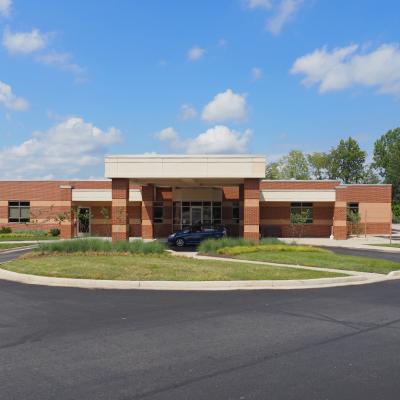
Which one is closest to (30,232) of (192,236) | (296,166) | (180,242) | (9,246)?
(9,246)

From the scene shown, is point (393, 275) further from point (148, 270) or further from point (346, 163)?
point (346, 163)

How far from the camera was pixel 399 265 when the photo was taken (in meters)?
18.4

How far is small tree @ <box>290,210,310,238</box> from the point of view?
119ft

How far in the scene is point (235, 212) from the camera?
39.7 metres

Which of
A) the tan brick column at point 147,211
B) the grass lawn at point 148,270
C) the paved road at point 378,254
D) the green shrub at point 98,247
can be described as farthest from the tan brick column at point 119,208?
the paved road at point 378,254

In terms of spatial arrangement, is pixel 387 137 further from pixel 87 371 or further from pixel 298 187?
pixel 87 371

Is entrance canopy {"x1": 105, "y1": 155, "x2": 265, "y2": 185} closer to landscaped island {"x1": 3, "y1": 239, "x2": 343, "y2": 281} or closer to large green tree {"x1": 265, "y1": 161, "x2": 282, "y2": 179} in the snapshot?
landscaped island {"x1": 3, "y1": 239, "x2": 343, "y2": 281}

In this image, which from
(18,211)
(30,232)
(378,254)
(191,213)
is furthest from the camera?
(18,211)

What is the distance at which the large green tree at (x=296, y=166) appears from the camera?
298 feet

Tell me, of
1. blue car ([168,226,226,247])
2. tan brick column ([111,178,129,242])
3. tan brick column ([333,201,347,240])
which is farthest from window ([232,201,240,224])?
tan brick column ([111,178,129,242])

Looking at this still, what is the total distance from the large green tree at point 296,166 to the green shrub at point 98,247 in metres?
71.7

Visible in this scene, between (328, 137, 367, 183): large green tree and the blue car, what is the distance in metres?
62.3

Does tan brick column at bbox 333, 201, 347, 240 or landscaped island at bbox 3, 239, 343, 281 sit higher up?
tan brick column at bbox 333, 201, 347, 240

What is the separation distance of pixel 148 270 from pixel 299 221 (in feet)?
77.6
